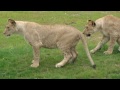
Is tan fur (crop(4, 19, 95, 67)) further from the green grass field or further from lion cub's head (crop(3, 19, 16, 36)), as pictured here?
the green grass field

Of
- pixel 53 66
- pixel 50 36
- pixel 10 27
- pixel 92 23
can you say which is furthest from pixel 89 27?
pixel 10 27

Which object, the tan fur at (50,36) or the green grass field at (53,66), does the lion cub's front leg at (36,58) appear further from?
the green grass field at (53,66)

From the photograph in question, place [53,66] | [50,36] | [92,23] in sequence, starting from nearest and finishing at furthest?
[53,66] < [50,36] < [92,23]

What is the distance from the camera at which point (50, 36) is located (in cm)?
899

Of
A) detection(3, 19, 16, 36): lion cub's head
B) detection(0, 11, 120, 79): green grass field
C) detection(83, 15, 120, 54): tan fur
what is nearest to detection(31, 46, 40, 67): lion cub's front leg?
detection(0, 11, 120, 79): green grass field

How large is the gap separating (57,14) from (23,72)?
1152 cm

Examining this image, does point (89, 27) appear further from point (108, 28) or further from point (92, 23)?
point (108, 28)

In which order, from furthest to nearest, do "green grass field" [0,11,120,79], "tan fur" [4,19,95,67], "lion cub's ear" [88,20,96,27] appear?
"lion cub's ear" [88,20,96,27], "tan fur" [4,19,95,67], "green grass field" [0,11,120,79]

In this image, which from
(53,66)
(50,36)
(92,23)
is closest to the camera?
(53,66)

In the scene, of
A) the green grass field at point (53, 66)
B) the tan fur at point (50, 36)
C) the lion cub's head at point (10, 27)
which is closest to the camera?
the green grass field at point (53, 66)

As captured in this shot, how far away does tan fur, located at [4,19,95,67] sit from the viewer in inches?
345

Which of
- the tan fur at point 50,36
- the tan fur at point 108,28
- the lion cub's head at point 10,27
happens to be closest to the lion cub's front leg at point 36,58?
the tan fur at point 50,36

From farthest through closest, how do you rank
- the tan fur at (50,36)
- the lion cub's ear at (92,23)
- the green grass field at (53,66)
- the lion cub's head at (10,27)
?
the lion cub's ear at (92,23)
the lion cub's head at (10,27)
the tan fur at (50,36)
the green grass field at (53,66)

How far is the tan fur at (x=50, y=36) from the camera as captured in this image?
28.8ft
